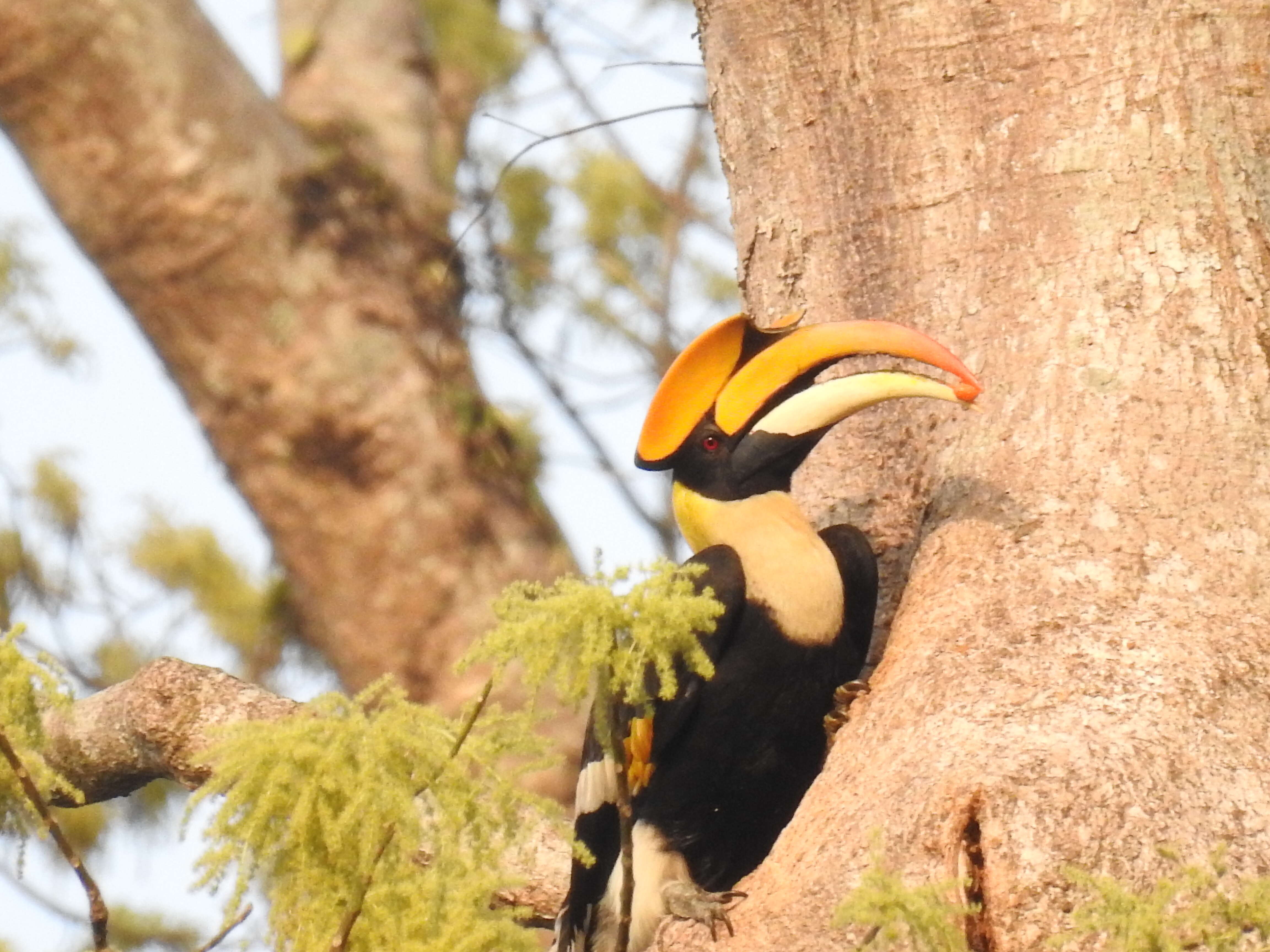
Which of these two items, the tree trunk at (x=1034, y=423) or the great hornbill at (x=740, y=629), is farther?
the great hornbill at (x=740, y=629)

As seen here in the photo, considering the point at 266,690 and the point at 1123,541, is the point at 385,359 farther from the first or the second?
the point at 1123,541

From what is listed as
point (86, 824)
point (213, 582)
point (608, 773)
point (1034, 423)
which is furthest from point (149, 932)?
point (1034, 423)

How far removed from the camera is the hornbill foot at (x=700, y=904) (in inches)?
65.2

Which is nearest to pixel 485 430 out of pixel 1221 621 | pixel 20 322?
pixel 20 322

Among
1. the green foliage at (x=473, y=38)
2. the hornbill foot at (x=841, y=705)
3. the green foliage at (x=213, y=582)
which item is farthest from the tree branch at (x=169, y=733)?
the green foliage at (x=473, y=38)

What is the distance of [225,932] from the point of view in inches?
50.4

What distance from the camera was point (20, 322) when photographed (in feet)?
16.1

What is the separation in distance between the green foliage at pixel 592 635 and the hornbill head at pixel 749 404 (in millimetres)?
822

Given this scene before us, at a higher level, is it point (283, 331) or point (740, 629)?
point (283, 331)

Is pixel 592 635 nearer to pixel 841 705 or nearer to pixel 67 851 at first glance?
pixel 67 851

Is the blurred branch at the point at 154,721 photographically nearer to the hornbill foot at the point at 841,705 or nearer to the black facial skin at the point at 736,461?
the black facial skin at the point at 736,461

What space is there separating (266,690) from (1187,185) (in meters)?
1.50

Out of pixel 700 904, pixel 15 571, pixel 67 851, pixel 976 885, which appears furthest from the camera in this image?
pixel 15 571

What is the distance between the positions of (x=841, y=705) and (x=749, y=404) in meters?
0.44
